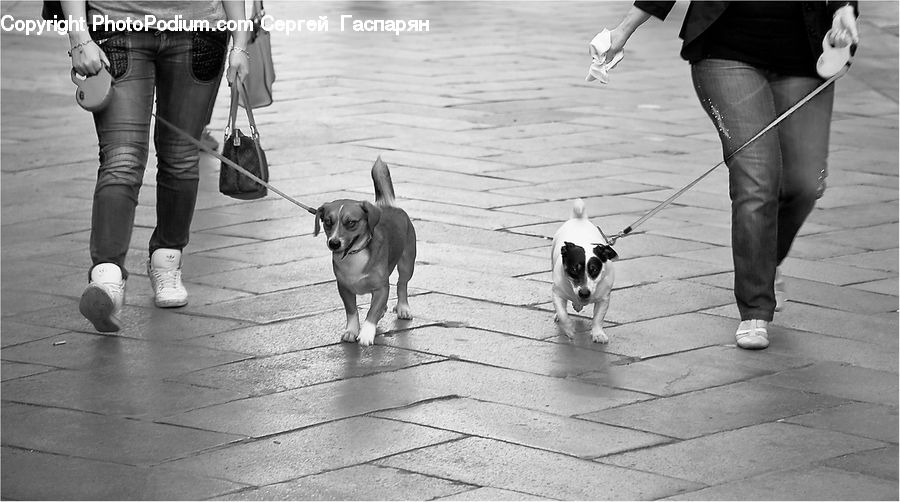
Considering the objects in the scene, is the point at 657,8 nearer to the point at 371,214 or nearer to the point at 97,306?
the point at 371,214

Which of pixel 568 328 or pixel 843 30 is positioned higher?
pixel 843 30

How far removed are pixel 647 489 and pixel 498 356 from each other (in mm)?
1082

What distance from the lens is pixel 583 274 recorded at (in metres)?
4.17

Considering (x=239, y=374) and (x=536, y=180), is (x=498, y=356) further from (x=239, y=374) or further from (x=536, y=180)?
(x=536, y=180)

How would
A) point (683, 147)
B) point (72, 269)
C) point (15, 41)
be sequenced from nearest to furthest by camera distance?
point (72, 269) < point (683, 147) < point (15, 41)

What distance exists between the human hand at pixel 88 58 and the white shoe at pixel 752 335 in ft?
7.28

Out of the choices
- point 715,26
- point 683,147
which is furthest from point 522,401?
point 683,147

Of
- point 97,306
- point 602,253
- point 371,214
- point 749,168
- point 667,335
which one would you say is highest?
point 749,168

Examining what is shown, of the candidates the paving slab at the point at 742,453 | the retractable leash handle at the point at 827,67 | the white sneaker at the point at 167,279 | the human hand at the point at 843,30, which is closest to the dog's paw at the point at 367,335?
the white sneaker at the point at 167,279

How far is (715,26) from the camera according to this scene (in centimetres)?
416

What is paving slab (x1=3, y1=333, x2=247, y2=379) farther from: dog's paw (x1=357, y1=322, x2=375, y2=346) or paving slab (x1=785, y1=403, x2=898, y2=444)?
paving slab (x1=785, y1=403, x2=898, y2=444)

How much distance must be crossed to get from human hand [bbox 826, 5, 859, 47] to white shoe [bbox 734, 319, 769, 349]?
913 millimetres

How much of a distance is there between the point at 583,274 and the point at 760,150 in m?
0.69

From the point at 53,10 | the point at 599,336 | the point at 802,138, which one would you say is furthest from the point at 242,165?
the point at 802,138
